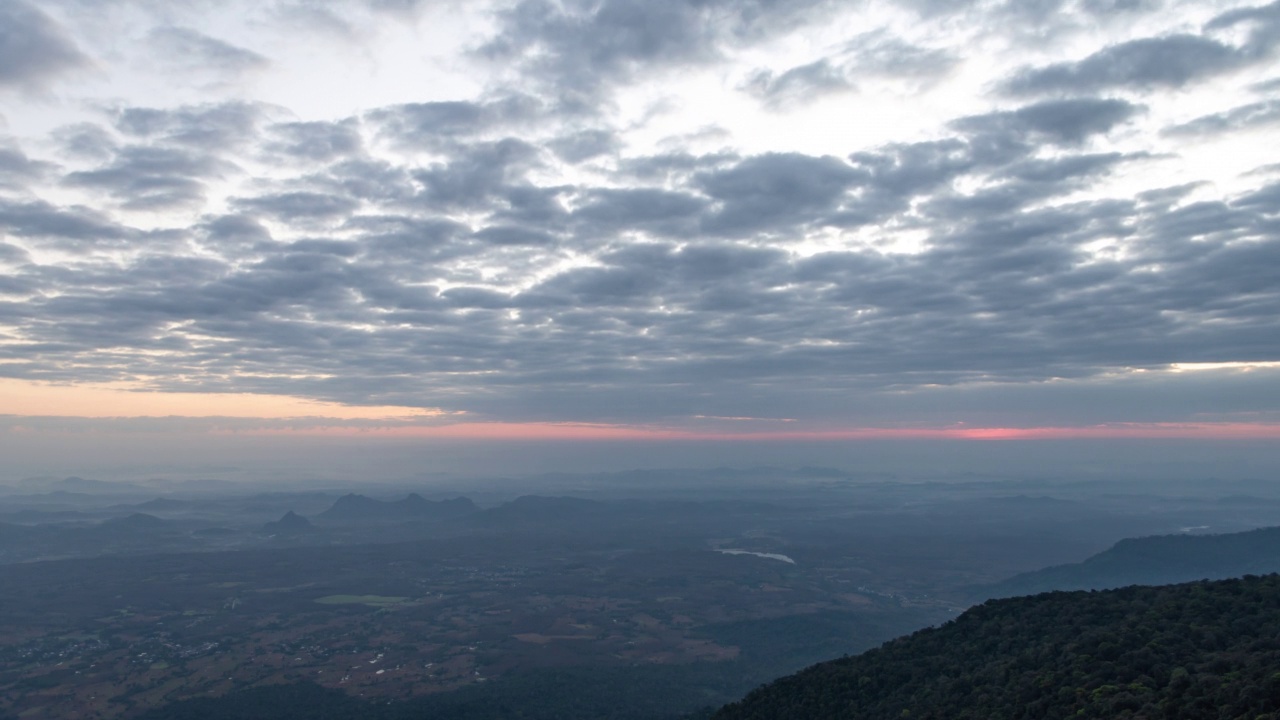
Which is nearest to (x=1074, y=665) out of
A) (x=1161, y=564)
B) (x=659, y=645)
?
(x=659, y=645)

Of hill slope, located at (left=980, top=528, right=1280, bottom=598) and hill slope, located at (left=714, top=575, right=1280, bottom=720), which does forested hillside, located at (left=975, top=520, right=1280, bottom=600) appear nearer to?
hill slope, located at (left=980, top=528, right=1280, bottom=598)

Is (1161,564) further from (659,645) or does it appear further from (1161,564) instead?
(659,645)

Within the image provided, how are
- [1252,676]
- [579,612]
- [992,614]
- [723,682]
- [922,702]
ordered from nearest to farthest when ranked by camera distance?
[1252,676] < [922,702] < [992,614] < [723,682] < [579,612]

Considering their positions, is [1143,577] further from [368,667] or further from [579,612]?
[368,667]

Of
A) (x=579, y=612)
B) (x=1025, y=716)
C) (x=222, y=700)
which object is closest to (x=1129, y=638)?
(x=1025, y=716)

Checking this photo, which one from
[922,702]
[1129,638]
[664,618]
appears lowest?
[664,618]

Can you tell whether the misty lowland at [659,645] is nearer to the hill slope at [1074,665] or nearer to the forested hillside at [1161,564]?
the hill slope at [1074,665]
